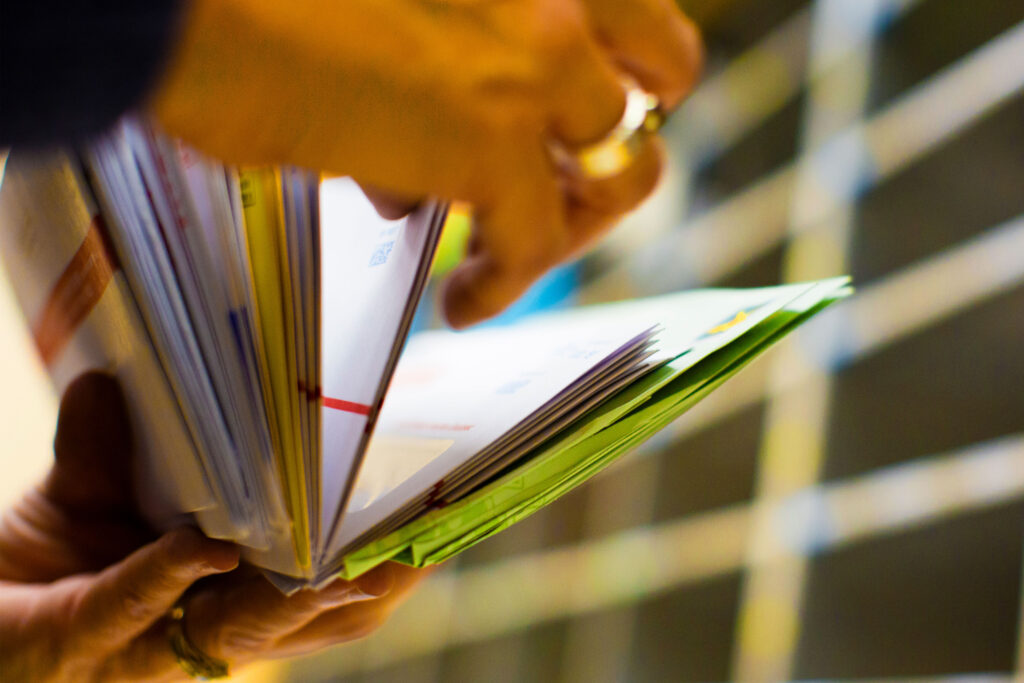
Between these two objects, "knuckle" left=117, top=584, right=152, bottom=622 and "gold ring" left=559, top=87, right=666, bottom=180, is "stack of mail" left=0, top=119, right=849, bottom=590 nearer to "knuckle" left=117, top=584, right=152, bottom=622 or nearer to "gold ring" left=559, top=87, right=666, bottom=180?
"knuckle" left=117, top=584, right=152, bottom=622

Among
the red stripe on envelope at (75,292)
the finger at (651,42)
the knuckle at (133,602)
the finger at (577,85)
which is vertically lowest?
the knuckle at (133,602)

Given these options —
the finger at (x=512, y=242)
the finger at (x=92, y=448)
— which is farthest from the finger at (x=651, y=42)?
the finger at (x=92, y=448)

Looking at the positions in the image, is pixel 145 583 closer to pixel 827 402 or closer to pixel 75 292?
pixel 75 292

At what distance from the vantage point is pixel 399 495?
44 centimetres

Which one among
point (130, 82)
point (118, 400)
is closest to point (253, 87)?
point (130, 82)

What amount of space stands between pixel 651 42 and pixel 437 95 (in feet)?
0.96

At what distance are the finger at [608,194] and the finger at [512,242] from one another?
0.53 ft

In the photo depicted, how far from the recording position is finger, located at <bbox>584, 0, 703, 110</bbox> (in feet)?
1.93

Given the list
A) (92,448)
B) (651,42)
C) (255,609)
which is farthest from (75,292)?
(651,42)

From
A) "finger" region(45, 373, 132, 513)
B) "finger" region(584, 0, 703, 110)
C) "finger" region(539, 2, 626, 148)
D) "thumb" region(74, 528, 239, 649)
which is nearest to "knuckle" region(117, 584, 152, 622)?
"thumb" region(74, 528, 239, 649)

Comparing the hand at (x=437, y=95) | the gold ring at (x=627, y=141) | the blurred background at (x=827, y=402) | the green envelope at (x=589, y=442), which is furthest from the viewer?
the blurred background at (x=827, y=402)

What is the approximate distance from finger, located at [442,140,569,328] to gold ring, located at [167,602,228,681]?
0.30 meters

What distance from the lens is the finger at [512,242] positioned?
1.51 ft

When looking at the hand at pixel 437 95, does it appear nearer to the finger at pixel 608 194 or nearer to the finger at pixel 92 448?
the finger at pixel 608 194
